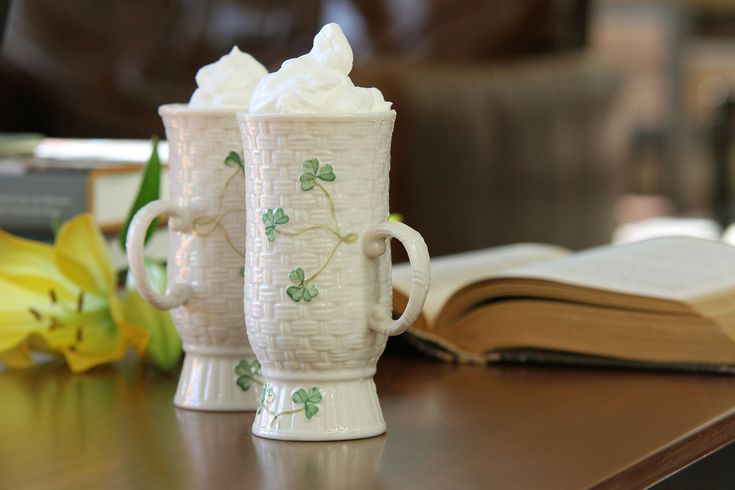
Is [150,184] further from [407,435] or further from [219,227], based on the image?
[407,435]

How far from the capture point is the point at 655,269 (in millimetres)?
908

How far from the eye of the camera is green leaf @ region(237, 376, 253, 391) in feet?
2.21

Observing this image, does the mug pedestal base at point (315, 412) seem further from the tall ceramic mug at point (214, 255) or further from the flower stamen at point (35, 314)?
the flower stamen at point (35, 314)

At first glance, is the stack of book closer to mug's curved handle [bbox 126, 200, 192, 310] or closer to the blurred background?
mug's curved handle [bbox 126, 200, 192, 310]

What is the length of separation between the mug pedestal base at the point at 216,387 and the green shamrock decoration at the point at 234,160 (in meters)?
0.11

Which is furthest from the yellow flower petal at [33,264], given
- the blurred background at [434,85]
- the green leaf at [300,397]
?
the blurred background at [434,85]

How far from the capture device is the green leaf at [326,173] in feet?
1.94

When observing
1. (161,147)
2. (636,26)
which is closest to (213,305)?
(161,147)

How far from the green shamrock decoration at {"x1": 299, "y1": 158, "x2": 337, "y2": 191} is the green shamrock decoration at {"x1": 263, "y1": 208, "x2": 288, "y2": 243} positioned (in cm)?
2

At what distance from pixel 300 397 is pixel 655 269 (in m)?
0.40

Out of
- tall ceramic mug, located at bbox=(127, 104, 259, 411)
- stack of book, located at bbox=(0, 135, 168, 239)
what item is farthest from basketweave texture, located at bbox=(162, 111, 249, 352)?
stack of book, located at bbox=(0, 135, 168, 239)

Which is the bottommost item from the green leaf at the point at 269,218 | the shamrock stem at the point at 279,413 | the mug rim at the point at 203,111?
the shamrock stem at the point at 279,413

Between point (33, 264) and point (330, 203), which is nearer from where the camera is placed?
point (330, 203)

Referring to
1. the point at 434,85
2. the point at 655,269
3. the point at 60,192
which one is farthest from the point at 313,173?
the point at 434,85
